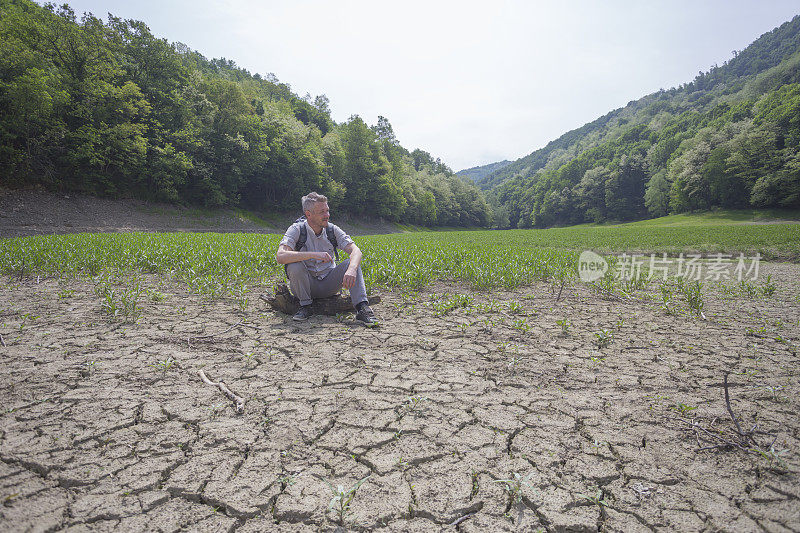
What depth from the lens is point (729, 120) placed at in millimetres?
63812

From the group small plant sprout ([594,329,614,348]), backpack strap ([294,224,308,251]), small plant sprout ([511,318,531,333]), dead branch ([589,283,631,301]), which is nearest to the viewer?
small plant sprout ([594,329,614,348])

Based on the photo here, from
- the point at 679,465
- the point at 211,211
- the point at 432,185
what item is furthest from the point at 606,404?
the point at 432,185

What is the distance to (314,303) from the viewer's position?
222 inches

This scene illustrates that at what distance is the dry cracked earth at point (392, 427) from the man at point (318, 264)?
574 mm

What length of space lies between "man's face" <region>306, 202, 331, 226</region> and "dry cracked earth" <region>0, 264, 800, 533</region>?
168cm

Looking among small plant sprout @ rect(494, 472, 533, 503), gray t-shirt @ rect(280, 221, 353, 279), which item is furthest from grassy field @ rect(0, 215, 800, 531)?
gray t-shirt @ rect(280, 221, 353, 279)

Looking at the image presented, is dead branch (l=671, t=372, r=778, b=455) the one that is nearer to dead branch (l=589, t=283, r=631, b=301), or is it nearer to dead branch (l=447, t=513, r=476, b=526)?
dead branch (l=447, t=513, r=476, b=526)

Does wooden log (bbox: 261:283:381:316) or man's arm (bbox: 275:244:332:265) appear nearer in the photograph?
man's arm (bbox: 275:244:332:265)

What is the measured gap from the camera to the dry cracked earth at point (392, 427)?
1783 mm

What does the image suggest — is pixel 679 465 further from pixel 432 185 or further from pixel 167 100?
pixel 432 185

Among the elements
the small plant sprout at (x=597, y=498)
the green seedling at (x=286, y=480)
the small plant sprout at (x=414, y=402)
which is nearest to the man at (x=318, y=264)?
the small plant sprout at (x=414, y=402)

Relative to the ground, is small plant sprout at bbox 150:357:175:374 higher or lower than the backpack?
lower

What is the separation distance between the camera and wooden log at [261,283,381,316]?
536cm

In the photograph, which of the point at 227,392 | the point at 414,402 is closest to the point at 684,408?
the point at 414,402
